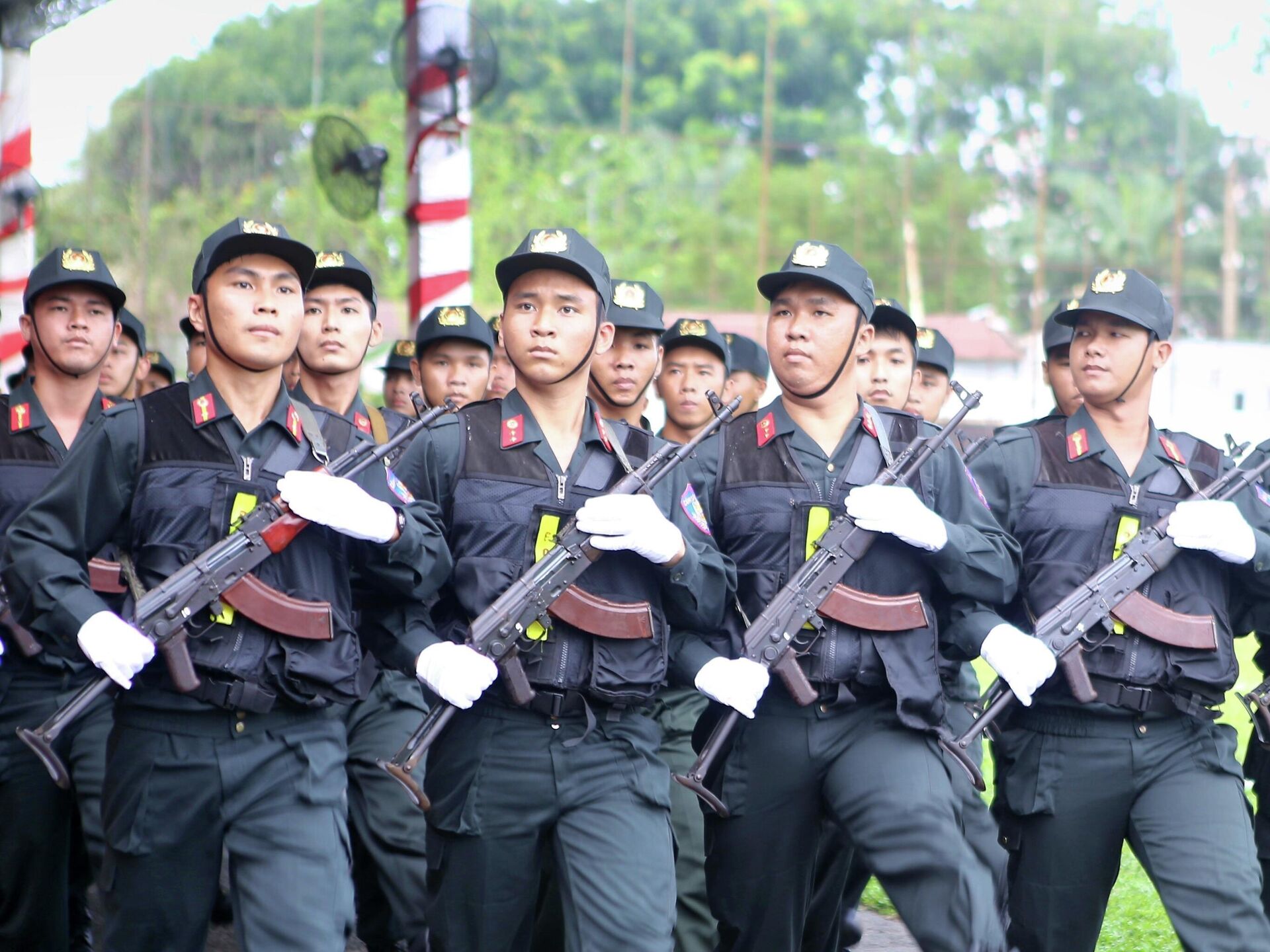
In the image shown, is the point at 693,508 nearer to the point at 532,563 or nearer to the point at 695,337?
the point at 532,563

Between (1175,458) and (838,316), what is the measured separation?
1.36 metres

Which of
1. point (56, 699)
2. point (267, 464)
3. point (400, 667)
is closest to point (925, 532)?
point (400, 667)

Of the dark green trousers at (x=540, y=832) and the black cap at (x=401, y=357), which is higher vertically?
the black cap at (x=401, y=357)

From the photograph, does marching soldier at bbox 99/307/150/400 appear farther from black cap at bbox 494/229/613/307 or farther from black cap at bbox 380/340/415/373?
black cap at bbox 494/229/613/307

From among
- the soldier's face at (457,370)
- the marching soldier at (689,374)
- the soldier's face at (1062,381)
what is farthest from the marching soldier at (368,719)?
the soldier's face at (1062,381)

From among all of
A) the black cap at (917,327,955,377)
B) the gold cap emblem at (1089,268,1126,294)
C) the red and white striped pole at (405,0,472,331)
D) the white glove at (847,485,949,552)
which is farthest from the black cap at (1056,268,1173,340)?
the red and white striped pole at (405,0,472,331)

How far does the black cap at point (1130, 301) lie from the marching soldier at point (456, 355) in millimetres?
2877

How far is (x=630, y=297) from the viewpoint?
7.41 meters

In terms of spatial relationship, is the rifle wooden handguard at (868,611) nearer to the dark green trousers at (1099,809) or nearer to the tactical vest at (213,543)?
the dark green trousers at (1099,809)

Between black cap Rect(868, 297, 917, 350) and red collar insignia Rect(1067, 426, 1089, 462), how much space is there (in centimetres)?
158

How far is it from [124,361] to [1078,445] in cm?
510

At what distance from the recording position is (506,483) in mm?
4914

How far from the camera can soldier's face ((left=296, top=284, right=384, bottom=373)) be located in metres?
6.87

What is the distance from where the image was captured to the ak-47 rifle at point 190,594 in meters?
4.44
